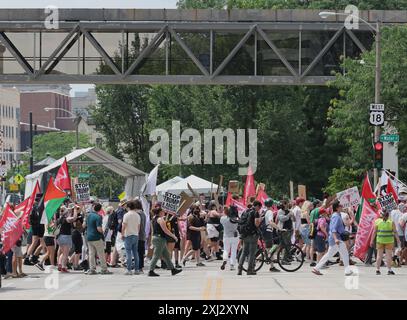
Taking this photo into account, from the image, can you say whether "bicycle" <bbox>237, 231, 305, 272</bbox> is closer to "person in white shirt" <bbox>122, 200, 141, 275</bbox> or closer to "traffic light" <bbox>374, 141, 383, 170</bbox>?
"person in white shirt" <bbox>122, 200, 141, 275</bbox>

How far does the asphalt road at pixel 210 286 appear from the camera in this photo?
23125 millimetres

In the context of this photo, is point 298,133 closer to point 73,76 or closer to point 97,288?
point 73,76

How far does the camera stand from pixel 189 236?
117 feet

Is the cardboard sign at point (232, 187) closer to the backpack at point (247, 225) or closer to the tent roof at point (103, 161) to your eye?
the tent roof at point (103, 161)

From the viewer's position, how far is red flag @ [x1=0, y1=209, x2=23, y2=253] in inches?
1102

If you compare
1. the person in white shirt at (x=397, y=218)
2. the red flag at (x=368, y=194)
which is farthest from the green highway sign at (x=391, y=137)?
the person in white shirt at (x=397, y=218)

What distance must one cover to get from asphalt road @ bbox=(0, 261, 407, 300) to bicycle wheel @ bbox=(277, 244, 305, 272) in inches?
10.4

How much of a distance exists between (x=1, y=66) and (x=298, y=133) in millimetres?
20811

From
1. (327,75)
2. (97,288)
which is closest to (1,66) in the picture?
(327,75)

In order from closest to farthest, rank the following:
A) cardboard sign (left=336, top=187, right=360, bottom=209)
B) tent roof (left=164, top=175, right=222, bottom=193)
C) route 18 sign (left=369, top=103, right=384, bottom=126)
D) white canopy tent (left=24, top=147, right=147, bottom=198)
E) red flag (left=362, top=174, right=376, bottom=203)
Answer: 1. red flag (left=362, top=174, right=376, bottom=203)
2. cardboard sign (left=336, top=187, right=360, bottom=209)
3. route 18 sign (left=369, top=103, right=384, bottom=126)
4. white canopy tent (left=24, top=147, right=147, bottom=198)
5. tent roof (left=164, top=175, right=222, bottom=193)

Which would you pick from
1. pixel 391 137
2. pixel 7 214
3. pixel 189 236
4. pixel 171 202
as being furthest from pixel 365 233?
pixel 7 214

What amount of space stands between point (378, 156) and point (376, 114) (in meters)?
2.01

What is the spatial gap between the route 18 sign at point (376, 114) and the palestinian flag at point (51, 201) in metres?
11.7

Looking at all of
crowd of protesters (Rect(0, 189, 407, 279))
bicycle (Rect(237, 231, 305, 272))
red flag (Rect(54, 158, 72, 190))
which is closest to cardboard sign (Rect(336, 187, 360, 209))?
crowd of protesters (Rect(0, 189, 407, 279))
